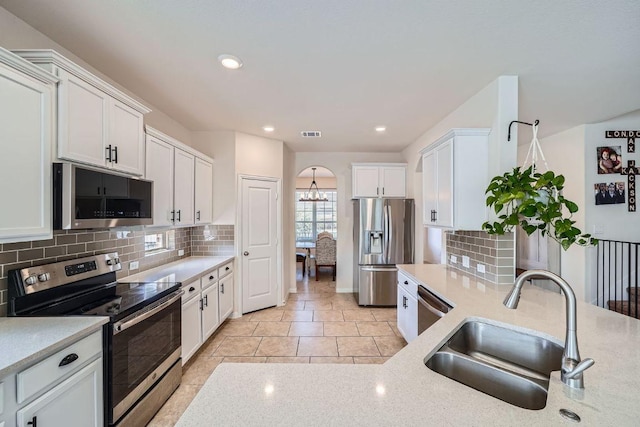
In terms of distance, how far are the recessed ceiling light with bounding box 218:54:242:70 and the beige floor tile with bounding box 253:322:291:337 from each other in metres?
2.96

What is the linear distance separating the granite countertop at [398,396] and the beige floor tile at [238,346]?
209cm

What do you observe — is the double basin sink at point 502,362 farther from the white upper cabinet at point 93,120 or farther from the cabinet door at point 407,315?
the white upper cabinet at point 93,120

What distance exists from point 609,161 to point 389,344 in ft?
12.7

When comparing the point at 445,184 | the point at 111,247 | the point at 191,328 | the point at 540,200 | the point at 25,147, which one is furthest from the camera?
the point at 191,328

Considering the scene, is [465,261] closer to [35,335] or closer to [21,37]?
[35,335]

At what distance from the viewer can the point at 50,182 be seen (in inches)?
59.0

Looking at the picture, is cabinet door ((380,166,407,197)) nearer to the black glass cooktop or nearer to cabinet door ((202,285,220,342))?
cabinet door ((202,285,220,342))

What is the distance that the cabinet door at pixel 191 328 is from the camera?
8.21 ft

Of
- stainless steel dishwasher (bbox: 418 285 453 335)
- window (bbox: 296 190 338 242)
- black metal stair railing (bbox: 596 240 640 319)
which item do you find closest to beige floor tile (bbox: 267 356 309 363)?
stainless steel dishwasher (bbox: 418 285 453 335)

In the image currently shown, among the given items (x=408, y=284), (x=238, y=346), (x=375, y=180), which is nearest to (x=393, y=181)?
(x=375, y=180)

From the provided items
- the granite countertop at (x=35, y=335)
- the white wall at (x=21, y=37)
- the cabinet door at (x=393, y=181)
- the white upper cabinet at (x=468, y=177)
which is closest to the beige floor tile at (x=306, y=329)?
the white upper cabinet at (x=468, y=177)

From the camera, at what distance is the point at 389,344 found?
3074mm

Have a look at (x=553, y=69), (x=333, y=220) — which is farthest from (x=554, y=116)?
(x=333, y=220)

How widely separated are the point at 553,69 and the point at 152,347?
12.7ft
